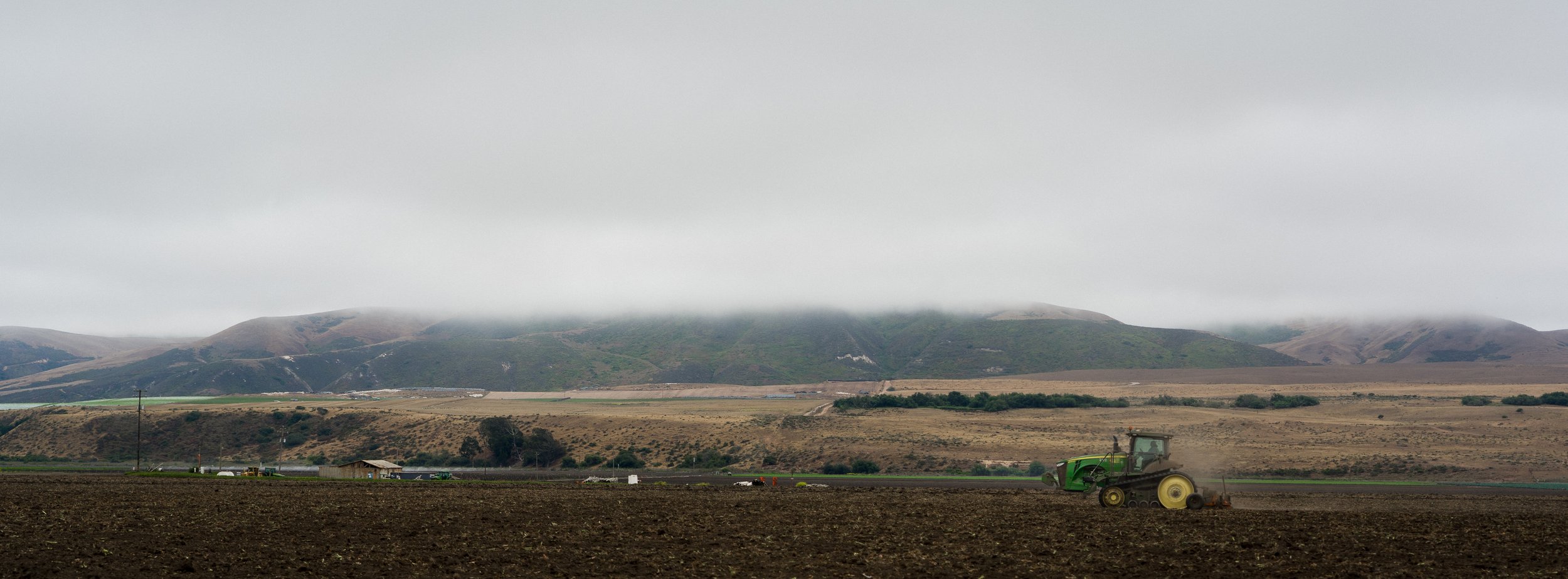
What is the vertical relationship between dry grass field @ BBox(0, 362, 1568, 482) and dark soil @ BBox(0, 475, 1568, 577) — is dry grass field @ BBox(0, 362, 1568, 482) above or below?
below

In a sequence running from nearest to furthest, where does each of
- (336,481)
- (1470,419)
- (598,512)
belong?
(598,512) < (336,481) < (1470,419)

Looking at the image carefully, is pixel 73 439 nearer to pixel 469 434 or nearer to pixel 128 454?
pixel 128 454

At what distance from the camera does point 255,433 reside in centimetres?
10675

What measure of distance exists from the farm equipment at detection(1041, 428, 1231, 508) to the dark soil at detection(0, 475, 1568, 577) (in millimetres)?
1054

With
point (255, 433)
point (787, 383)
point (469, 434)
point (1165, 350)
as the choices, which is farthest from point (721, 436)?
point (1165, 350)

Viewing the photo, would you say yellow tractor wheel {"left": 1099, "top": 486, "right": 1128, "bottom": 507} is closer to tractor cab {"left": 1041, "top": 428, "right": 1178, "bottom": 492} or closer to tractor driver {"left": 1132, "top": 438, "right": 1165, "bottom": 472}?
tractor cab {"left": 1041, "top": 428, "right": 1178, "bottom": 492}

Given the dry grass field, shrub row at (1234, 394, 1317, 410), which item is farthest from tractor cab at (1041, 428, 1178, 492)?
shrub row at (1234, 394, 1317, 410)

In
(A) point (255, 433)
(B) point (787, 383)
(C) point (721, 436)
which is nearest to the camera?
(C) point (721, 436)

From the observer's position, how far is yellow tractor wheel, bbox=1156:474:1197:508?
29.8 m

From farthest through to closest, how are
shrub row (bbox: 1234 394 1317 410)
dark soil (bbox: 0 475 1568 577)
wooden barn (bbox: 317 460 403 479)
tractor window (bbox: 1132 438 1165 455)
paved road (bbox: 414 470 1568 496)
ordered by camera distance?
shrub row (bbox: 1234 394 1317 410)
wooden barn (bbox: 317 460 403 479)
paved road (bbox: 414 470 1568 496)
tractor window (bbox: 1132 438 1165 455)
dark soil (bbox: 0 475 1568 577)

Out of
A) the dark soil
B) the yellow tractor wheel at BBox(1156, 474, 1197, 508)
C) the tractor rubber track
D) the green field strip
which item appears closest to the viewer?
the dark soil

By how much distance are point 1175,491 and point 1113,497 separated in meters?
1.86

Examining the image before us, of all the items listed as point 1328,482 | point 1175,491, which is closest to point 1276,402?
point 1328,482

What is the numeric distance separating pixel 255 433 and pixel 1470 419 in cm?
11720
